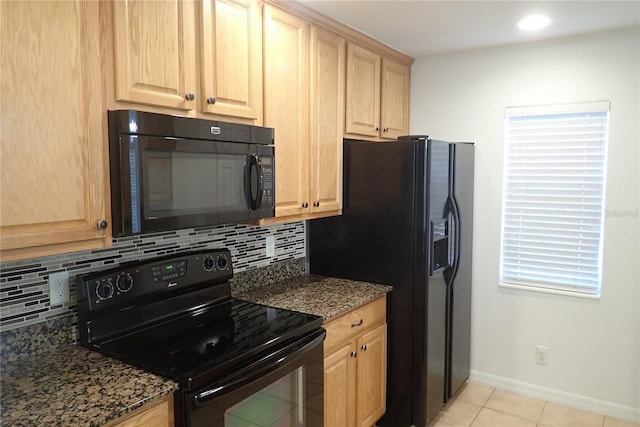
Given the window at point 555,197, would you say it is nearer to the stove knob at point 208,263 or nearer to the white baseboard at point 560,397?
the white baseboard at point 560,397

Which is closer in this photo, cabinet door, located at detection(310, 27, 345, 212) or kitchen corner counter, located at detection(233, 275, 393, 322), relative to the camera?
kitchen corner counter, located at detection(233, 275, 393, 322)

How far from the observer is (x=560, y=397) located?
3111 millimetres

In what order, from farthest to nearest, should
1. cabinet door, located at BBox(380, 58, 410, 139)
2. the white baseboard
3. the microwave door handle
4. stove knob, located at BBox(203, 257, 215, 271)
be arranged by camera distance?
1. cabinet door, located at BBox(380, 58, 410, 139)
2. the white baseboard
3. stove knob, located at BBox(203, 257, 215, 271)
4. the microwave door handle

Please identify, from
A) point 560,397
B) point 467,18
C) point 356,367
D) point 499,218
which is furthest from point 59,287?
point 560,397

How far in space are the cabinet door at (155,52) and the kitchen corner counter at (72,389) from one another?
2.96ft

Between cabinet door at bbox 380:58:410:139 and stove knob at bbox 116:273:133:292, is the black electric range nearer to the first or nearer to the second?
stove knob at bbox 116:273:133:292

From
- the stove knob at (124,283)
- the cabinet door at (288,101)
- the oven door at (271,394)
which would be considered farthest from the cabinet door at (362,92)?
the stove knob at (124,283)

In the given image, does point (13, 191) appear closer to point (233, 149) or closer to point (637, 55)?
point (233, 149)

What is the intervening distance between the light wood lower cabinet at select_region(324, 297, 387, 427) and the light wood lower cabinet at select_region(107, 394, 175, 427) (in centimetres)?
89

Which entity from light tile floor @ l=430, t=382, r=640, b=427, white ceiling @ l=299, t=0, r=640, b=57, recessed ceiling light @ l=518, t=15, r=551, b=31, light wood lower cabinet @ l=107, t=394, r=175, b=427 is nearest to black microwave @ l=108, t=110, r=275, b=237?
light wood lower cabinet @ l=107, t=394, r=175, b=427

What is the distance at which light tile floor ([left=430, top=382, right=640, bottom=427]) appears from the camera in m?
2.87

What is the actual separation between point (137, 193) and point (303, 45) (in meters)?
1.25

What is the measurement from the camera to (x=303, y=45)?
2393 millimetres

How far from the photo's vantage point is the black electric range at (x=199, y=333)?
1565 mm
